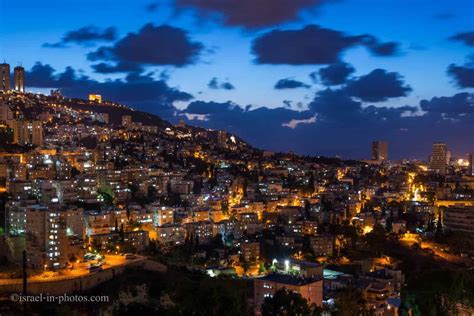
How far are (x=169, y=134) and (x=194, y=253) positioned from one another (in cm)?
2527

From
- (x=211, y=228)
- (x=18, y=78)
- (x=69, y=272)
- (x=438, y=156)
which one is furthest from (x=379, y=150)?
(x=69, y=272)

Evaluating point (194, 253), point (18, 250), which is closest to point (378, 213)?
point (194, 253)

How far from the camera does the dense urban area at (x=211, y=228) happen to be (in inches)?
482

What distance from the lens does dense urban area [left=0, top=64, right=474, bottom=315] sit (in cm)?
1223

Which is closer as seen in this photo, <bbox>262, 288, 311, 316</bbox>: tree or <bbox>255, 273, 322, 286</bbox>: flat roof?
<bbox>262, 288, 311, 316</bbox>: tree

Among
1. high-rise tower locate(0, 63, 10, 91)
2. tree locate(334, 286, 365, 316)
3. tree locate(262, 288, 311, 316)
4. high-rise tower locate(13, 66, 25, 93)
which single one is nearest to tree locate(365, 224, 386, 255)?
tree locate(334, 286, 365, 316)

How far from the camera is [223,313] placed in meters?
8.21

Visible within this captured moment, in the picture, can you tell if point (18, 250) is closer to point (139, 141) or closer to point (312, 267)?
Answer: point (312, 267)

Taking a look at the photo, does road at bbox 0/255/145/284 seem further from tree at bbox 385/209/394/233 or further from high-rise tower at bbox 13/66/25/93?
high-rise tower at bbox 13/66/25/93

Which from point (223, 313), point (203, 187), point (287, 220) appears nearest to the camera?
point (223, 313)

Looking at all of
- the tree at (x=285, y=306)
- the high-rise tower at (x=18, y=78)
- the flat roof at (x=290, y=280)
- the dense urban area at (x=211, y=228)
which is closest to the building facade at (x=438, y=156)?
the dense urban area at (x=211, y=228)

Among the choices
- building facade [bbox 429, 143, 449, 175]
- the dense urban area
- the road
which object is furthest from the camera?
building facade [bbox 429, 143, 449, 175]

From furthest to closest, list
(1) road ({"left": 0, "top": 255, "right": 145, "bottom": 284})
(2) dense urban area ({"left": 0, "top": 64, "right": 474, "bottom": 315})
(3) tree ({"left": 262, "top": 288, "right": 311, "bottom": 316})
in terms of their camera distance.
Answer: (1) road ({"left": 0, "top": 255, "right": 145, "bottom": 284}), (2) dense urban area ({"left": 0, "top": 64, "right": 474, "bottom": 315}), (3) tree ({"left": 262, "top": 288, "right": 311, "bottom": 316})

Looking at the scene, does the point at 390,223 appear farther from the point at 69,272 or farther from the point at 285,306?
the point at 285,306
